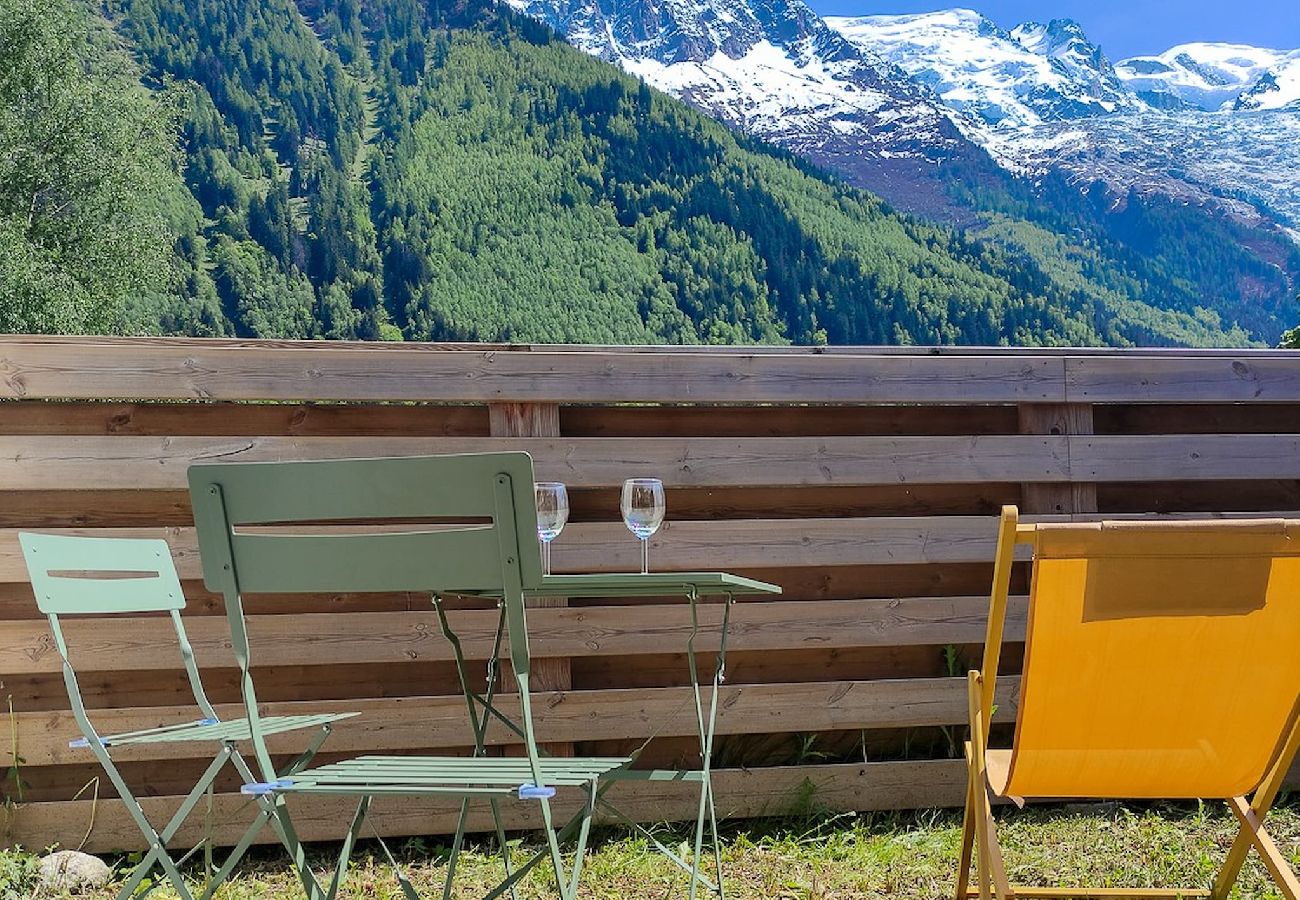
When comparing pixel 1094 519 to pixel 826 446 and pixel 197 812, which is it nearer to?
pixel 826 446

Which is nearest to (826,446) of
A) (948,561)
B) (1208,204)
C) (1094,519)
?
(948,561)

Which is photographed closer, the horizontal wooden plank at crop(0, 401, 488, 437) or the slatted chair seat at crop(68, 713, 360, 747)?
the slatted chair seat at crop(68, 713, 360, 747)

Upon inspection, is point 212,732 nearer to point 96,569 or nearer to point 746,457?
A: point 96,569

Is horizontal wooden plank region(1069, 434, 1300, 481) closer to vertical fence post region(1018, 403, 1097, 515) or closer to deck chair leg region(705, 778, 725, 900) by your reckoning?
vertical fence post region(1018, 403, 1097, 515)

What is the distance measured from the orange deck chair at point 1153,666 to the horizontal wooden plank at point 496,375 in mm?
1605

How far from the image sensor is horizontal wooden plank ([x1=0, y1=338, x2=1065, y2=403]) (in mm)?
3289

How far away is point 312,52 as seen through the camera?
366ft

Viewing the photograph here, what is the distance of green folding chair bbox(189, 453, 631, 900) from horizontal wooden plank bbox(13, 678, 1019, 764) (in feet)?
4.98

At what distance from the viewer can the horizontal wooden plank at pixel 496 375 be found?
3.29 m

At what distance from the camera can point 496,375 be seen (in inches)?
136

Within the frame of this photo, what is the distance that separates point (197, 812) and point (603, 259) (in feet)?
288

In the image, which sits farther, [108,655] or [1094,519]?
[1094,519]

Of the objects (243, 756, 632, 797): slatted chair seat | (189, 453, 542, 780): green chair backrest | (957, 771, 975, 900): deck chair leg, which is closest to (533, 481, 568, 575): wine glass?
(243, 756, 632, 797): slatted chair seat

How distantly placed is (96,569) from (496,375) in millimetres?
1305
